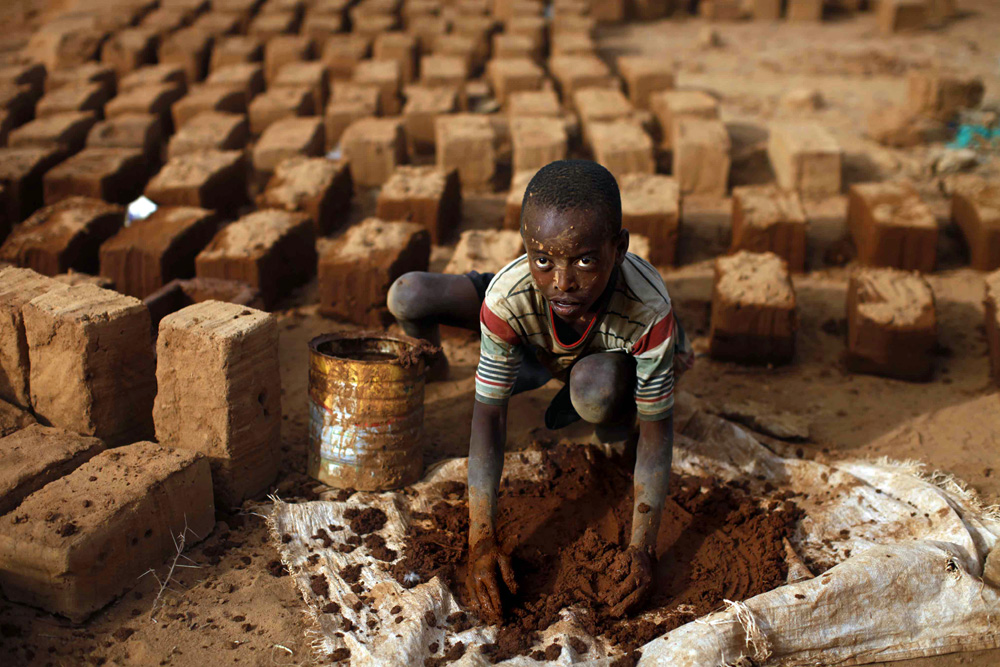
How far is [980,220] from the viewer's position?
5.20 metres

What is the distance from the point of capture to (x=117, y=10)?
31.6 ft

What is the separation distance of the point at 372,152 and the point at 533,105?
1.47 meters

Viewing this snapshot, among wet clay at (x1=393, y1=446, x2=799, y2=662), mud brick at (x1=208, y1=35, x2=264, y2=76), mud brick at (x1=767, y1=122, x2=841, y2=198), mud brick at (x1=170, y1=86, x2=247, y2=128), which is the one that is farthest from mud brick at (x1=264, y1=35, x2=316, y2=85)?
wet clay at (x1=393, y1=446, x2=799, y2=662)

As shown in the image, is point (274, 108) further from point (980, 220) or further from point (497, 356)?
point (497, 356)

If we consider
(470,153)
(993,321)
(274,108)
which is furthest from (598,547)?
(274,108)

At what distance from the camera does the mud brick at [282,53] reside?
8.83m

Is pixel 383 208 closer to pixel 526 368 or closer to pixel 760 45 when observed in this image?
pixel 526 368

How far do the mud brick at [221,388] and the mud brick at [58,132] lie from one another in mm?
4065

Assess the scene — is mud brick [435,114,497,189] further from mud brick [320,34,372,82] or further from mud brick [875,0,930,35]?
mud brick [875,0,930,35]

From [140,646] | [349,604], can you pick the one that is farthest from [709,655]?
[140,646]

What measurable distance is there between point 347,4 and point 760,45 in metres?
4.79

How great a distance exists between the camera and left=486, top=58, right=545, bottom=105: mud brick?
810 centimetres

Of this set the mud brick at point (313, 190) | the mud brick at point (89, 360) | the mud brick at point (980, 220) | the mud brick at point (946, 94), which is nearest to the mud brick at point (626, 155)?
the mud brick at point (313, 190)

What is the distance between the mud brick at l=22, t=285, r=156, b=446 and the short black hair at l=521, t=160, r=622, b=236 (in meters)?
1.54
